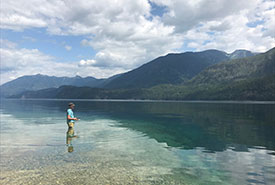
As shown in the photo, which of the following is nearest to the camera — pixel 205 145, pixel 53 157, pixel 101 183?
pixel 101 183

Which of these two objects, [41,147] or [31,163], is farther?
[41,147]

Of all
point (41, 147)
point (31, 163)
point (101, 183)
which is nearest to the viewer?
point (101, 183)

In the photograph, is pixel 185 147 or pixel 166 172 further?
pixel 185 147

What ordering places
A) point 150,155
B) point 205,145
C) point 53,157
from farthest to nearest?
1. point 205,145
2. point 150,155
3. point 53,157

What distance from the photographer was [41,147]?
990 inches

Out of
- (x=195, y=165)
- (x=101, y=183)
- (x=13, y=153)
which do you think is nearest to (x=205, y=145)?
(x=195, y=165)

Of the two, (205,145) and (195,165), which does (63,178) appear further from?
(205,145)

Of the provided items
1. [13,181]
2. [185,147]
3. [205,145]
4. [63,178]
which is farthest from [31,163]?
[205,145]

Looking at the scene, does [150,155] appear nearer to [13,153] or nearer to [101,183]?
[101,183]

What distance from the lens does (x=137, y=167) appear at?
59.7 ft

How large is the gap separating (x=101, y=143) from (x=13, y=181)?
550 inches

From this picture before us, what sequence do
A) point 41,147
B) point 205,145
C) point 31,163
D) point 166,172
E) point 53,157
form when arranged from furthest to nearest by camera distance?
point 205,145, point 41,147, point 53,157, point 31,163, point 166,172

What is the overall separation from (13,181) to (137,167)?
9.47 m

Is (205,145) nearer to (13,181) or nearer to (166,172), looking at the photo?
(166,172)
